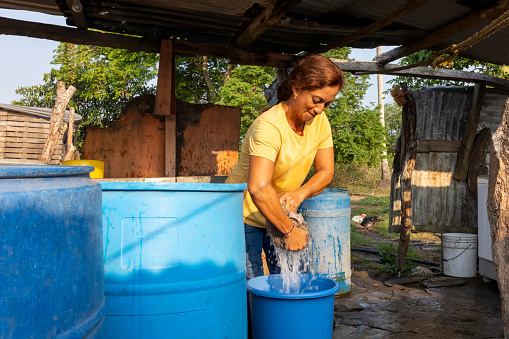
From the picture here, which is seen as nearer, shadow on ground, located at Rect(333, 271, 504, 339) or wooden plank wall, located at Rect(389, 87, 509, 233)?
shadow on ground, located at Rect(333, 271, 504, 339)

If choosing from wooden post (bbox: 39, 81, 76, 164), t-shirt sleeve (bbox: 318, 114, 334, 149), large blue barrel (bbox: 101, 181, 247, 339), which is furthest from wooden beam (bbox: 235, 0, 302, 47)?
wooden post (bbox: 39, 81, 76, 164)

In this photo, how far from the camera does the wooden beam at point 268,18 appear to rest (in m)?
3.51

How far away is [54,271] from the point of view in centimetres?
123

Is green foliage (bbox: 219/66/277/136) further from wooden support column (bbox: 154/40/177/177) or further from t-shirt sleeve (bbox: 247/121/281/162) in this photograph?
t-shirt sleeve (bbox: 247/121/281/162)

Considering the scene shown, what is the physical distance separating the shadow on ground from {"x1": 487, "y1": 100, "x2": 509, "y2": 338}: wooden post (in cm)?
156

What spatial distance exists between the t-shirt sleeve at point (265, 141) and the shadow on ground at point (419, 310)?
198cm

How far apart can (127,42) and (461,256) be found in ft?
15.2

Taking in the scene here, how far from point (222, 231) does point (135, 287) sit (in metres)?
0.41

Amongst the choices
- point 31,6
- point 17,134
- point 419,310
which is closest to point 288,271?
point 419,310

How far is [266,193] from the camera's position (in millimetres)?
2320

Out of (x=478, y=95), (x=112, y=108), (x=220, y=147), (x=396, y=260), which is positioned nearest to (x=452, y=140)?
(x=478, y=95)

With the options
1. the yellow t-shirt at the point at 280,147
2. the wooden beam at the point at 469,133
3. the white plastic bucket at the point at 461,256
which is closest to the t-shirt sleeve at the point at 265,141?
the yellow t-shirt at the point at 280,147

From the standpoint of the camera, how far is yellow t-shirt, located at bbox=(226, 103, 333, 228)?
2.43 meters

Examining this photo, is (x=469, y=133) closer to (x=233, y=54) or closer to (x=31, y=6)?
(x=233, y=54)
